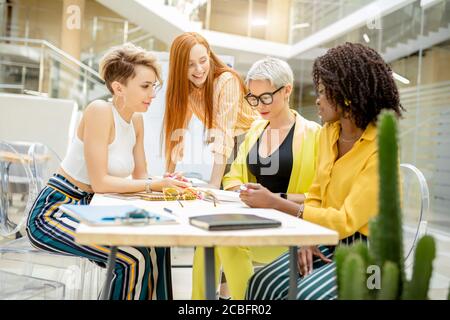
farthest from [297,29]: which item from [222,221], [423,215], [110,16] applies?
[222,221]

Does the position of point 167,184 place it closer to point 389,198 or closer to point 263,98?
point 263,98

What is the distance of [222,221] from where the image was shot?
3.42 ft

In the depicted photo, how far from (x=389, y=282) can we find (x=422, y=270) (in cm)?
7

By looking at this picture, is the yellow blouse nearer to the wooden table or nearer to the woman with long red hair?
the wooden table

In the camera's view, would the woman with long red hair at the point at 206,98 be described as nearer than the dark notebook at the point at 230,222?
No

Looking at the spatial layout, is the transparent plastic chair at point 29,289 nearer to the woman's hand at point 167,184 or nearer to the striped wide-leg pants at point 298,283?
the woman's hand at point 167,184

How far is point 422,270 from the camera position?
942mm

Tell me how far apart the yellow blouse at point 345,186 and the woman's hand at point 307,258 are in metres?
0.14

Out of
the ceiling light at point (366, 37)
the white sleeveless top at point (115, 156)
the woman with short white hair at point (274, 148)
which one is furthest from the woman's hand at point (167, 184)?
the ceiling light at point (366, 37)

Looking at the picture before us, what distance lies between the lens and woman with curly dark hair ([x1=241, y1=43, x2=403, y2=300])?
4.33 ft

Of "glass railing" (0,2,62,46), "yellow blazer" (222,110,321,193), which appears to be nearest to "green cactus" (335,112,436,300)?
"yellow blazer" (222,110,321,193)

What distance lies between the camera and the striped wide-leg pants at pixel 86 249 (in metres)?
1.55

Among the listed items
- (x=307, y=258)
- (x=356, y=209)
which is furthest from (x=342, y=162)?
(x=307, y=258)

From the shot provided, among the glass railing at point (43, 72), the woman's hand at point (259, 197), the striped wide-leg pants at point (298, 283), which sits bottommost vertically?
the striped wide-leg pants at point (298, 283)
